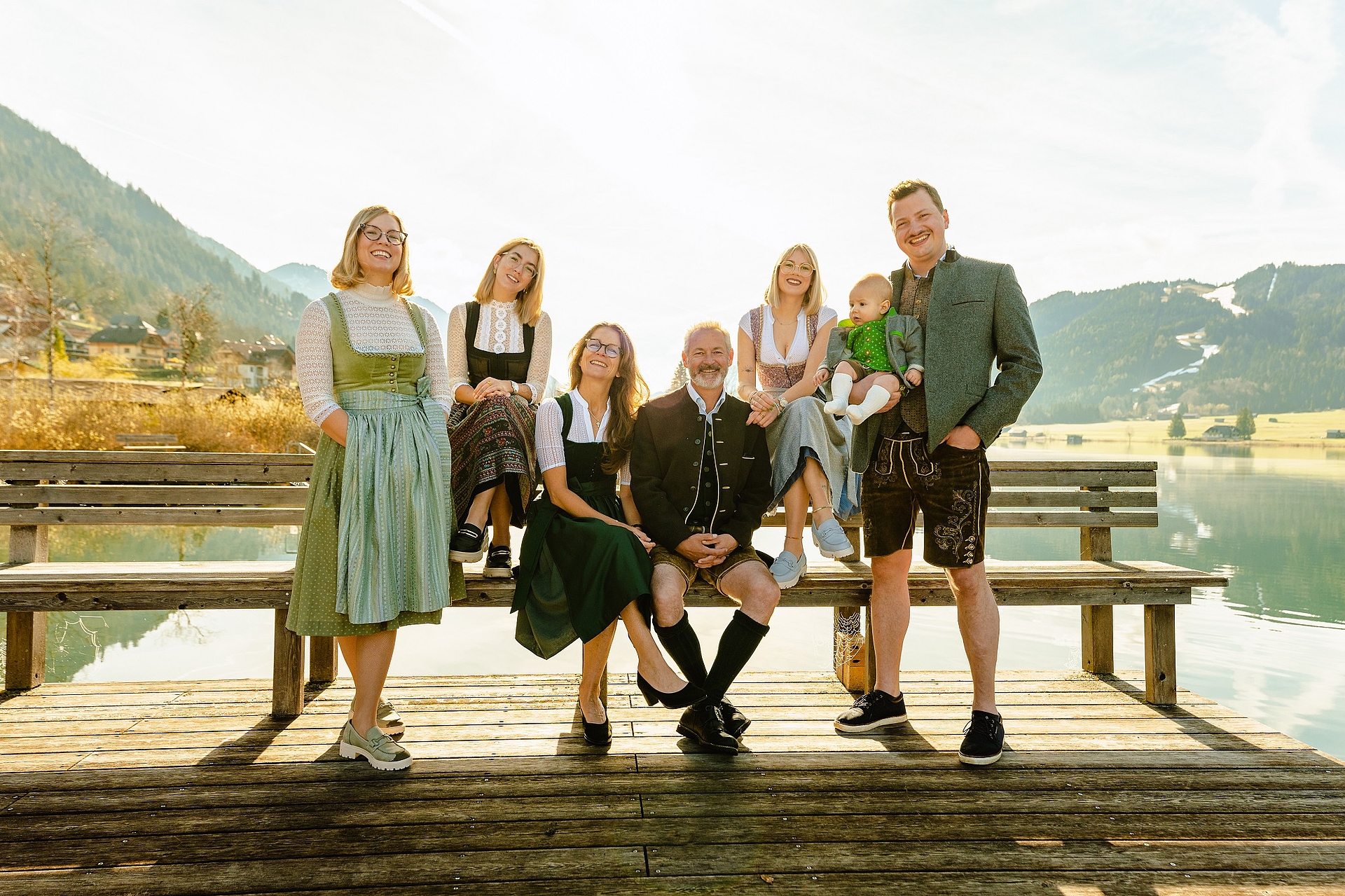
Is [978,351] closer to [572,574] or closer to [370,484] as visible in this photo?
[572,574]

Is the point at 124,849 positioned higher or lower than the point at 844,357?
lower

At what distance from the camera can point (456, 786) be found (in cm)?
261

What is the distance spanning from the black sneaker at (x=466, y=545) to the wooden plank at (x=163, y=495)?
1.19 metres

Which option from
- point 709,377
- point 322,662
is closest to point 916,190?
point 709,377

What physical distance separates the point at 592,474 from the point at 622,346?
1.81 feet

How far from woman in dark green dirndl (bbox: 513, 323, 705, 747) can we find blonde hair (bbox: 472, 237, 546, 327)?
1.38 ft

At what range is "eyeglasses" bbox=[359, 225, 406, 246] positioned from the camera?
110 inches

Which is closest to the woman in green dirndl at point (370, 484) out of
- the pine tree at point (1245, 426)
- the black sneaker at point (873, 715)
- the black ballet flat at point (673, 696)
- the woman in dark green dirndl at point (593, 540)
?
the woman in dark green dirndl at point (593, 540)

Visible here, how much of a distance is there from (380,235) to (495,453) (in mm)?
930

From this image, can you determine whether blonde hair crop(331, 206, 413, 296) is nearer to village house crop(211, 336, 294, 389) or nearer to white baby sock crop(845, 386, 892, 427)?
white baby sock crop(845, 386, 892, 427)

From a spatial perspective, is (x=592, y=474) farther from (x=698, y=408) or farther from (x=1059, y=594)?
(x=1059, y=594)

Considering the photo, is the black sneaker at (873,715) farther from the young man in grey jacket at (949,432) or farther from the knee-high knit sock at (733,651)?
the knee-high knit sock at (733,651)

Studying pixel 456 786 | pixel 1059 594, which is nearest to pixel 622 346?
pixel 456 786

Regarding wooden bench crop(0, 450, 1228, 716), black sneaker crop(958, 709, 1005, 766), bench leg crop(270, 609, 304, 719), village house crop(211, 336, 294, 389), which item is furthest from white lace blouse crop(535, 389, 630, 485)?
village house crop(211, 336, 294, 389)
